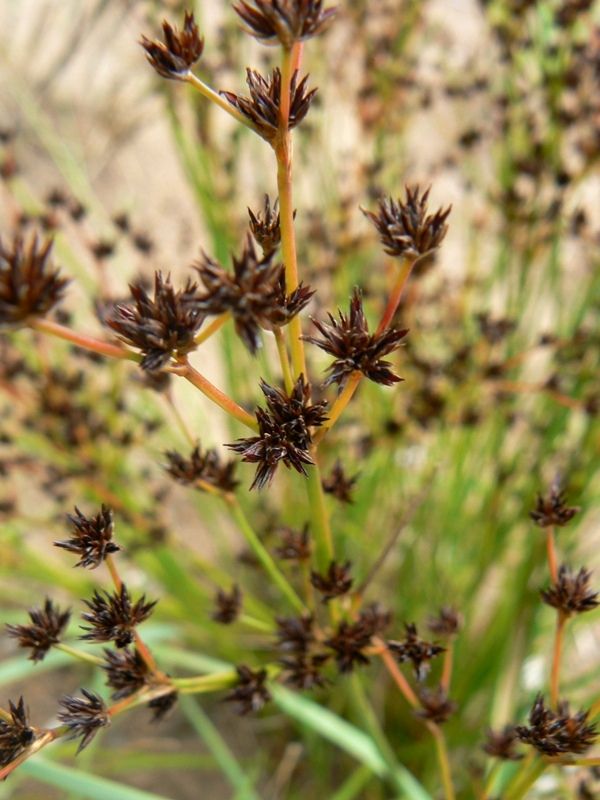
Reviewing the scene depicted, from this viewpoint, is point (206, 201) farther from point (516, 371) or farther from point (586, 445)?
point (586, 445)

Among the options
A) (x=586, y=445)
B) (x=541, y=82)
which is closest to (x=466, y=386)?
(x=586, y=445)

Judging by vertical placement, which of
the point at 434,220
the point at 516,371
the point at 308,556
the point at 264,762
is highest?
the point at 516,371

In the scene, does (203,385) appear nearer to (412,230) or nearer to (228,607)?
(412,230)

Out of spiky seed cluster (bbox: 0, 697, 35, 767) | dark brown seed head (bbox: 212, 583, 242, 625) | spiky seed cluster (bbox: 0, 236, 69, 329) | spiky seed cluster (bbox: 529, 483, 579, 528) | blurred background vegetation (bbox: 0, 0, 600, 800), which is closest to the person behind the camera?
spiky seed cluster (bbox: 0, 236, 69, 329)

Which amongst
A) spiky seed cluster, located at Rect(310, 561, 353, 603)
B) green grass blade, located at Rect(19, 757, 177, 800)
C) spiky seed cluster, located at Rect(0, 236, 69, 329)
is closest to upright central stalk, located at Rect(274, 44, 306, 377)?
spiky seed cluster, located at Rect(0, 236, 69, 329)

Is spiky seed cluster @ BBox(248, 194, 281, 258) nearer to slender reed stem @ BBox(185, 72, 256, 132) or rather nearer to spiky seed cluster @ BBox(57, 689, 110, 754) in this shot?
slender reed stem @ BBox(185, 72, 256, 132)

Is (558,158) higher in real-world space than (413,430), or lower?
higher
